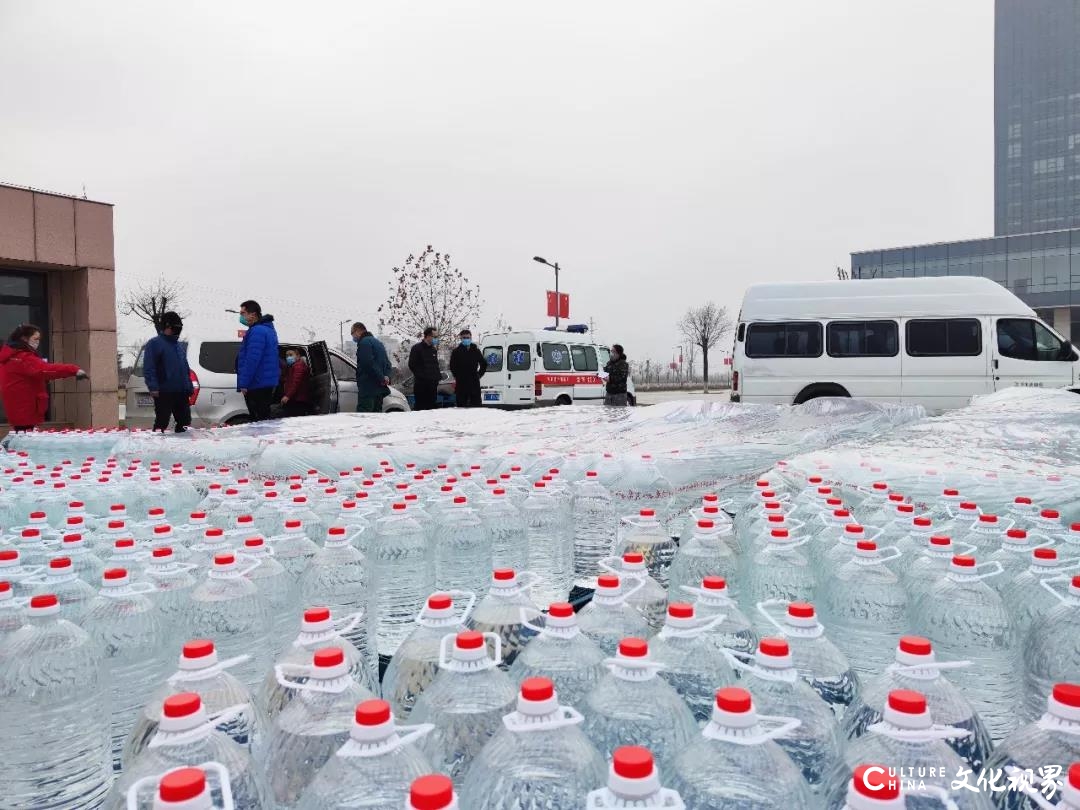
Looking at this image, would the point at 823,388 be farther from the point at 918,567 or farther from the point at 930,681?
the point at 930,681

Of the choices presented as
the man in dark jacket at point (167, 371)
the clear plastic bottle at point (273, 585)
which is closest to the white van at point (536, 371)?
the man in dark jacket at point (167, 371)

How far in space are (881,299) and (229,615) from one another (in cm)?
1148

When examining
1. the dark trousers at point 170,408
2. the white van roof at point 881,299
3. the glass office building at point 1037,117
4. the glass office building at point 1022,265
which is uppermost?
the glass office building at point 1037,117

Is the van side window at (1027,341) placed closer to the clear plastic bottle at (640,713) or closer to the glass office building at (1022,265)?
the clear plastic bottle at (640,713)

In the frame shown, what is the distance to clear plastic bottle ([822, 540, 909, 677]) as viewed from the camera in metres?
1.87

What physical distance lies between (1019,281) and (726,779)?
60270 mm

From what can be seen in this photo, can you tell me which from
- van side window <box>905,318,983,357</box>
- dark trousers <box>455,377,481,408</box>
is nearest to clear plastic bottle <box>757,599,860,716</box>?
dark trousers <box>455,377,481,408</box>

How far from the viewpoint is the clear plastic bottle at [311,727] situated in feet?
3.84

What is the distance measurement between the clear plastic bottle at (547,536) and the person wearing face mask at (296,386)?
653 centimetres

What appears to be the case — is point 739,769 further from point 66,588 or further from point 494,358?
point 494,358

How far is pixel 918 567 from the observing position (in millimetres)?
1952

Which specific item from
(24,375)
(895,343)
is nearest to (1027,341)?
(895,343)

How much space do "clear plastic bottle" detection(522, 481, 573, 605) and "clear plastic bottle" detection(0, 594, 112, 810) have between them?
1.76m

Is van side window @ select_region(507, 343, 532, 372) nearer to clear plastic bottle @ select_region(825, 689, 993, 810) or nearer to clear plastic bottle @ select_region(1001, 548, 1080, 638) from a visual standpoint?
clear plastic bottle @ select_region(1001, 548, 1080, 638)
